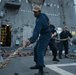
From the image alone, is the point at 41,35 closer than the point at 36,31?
No

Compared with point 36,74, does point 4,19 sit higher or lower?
higher

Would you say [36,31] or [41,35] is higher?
[36,31]

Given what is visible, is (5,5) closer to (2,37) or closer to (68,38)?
(2,37)

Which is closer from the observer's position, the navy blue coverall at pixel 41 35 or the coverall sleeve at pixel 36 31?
the coverall sleeve at pixel 36 31

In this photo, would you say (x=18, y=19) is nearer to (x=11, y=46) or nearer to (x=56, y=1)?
(x=11, y=46)

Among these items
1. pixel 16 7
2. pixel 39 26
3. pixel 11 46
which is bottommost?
pixel 11 46

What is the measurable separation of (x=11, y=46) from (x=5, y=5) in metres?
3.29

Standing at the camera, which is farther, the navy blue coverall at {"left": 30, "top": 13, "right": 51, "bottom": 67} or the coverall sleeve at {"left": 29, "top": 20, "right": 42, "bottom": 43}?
the navy blue coverall at {"left": 30, "top": 13, "right": 51, "bottom": 67}

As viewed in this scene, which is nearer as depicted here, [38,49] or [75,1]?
[38,49]

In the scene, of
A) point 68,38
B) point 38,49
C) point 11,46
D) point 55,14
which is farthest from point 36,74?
point 55,14

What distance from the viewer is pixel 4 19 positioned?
65.8 feet

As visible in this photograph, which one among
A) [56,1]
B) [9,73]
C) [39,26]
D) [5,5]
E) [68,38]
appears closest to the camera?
[39,26]

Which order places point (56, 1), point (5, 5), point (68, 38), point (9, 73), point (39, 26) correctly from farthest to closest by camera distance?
1. point (56, 1)
2. point (5, 5)
3. point (68, 38)
4. point (9, 73)
5. point (39, 26)

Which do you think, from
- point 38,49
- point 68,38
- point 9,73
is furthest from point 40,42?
point 68,38
